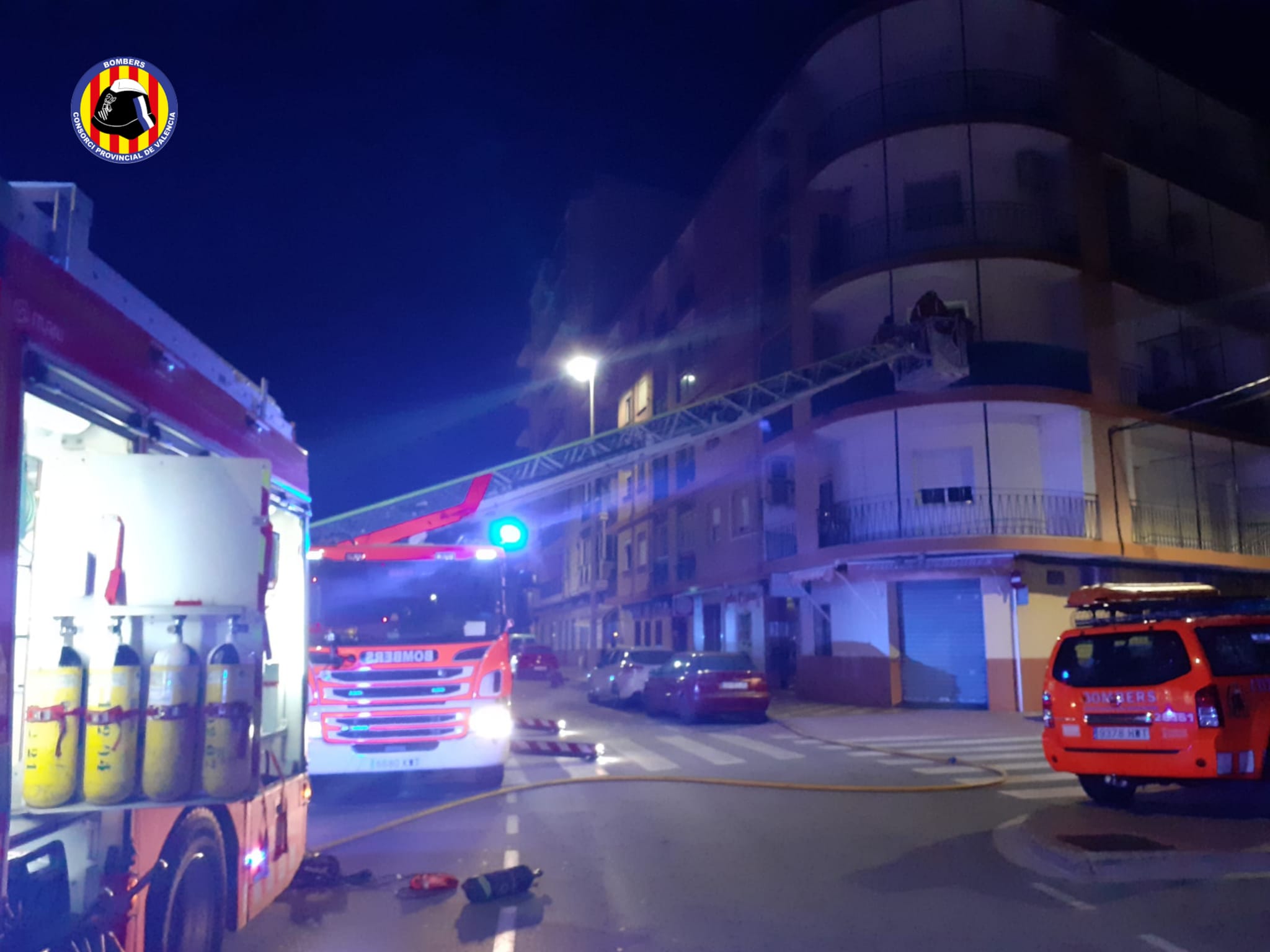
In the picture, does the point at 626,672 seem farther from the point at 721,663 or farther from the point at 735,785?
the point at 735,785

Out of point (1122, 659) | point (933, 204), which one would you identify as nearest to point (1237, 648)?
point (1122, 659)

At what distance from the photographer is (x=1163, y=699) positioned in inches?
365

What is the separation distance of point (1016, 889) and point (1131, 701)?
121 inches

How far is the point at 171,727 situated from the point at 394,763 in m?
7.03

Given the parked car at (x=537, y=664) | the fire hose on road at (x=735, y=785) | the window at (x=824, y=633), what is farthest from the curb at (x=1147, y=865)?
the parked car at (x=537, y=664)

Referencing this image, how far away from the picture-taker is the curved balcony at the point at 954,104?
25.6 meters

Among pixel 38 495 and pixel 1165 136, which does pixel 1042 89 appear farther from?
pixel 38 495

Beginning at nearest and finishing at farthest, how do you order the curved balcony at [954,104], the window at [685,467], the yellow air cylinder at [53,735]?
1. the yellow air cylinder at [53,735]
2. the curved balcony at [954,104]
3. the window at [685,467]

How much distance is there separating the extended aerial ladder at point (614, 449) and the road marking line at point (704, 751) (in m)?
4.61

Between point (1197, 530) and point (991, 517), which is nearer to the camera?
point (991, 517)

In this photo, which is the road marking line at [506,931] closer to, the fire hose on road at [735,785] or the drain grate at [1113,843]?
the fire hose on road at [735,785]

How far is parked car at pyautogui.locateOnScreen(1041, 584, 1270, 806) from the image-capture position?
29.5 feet

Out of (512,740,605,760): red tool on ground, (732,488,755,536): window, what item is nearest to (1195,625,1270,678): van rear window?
(512,740,605,760): red tool on ground

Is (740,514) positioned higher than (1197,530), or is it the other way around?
(740,514)
